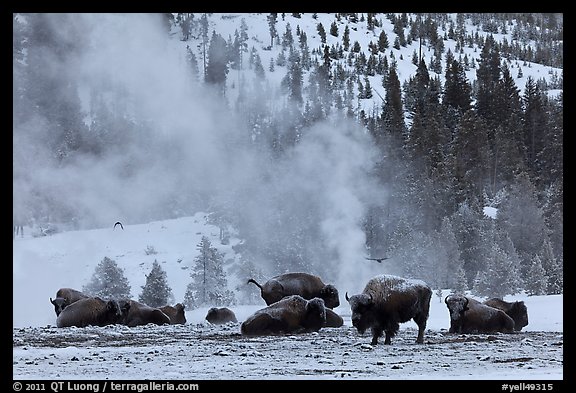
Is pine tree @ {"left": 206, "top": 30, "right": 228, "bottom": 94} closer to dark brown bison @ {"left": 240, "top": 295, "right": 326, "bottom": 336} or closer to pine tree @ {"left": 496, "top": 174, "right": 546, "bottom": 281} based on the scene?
pine tree @ {"left": 496, "top": 174, "right": 546, "bottom": 281}

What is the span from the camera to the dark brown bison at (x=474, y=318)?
1424 cm

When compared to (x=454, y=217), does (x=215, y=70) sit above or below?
above

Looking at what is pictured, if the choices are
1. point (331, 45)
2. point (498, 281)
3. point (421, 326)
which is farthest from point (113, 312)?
point (331, 45)

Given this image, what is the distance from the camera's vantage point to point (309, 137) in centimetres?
8769

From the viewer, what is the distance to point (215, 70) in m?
121

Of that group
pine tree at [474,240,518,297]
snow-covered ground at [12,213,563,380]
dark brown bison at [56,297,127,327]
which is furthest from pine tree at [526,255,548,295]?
dark brown bison at [56,297,127,327]

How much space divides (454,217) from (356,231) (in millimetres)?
9760

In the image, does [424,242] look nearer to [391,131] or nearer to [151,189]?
[391,131]

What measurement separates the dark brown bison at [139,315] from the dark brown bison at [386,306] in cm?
858

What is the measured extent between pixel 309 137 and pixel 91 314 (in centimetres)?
7136

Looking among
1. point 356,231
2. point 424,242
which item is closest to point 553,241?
point 424,242

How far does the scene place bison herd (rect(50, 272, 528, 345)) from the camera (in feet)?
38.2

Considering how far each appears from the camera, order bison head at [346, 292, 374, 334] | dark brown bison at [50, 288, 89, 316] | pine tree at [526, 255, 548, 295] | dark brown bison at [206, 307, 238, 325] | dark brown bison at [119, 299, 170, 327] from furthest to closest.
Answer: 1. pine tree at [526, 255, 548, 295]
2. dark brown bison at [206, 307, 238, 325]
3. dark brown bison at [50, 288, 89, 316]
4. dark brown bison at [119, 299, 170, 327]
5. bison head at [346, 292, 374, 334]

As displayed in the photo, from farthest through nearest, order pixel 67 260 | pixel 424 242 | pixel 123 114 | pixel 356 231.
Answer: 1. pixel 123 114
2. pixel 67 260
3. pixel 356 231
4. pixel 424 242
